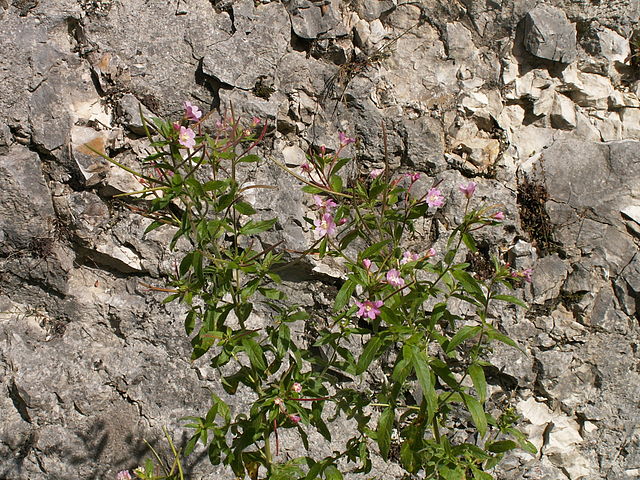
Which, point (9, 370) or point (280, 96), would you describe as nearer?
point (9, 370)

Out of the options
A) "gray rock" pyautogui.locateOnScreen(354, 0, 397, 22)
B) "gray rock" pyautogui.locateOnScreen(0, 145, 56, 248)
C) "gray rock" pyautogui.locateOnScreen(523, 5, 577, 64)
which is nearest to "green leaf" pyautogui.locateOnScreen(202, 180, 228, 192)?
"gray rock" pyautogui.locateOnScreen(0, 145, 56, 248)

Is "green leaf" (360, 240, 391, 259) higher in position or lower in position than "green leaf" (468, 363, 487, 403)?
higher

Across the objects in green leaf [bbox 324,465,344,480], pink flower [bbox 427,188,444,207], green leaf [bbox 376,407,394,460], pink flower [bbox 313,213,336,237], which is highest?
pink flower [bbox 313,213,336,237]

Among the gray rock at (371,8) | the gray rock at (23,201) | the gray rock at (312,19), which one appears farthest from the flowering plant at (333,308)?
the gray rock at (371,8)

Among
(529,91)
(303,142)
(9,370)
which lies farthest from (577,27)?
(9,370)

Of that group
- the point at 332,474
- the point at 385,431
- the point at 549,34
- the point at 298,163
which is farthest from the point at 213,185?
the point at 549,34

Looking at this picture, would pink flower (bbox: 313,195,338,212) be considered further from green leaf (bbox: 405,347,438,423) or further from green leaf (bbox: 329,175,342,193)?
green leaf (bbox: 405,347,438,423)

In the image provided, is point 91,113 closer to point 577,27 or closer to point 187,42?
point 187,42
